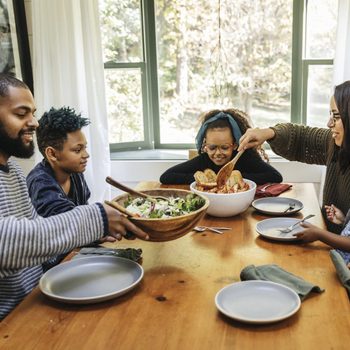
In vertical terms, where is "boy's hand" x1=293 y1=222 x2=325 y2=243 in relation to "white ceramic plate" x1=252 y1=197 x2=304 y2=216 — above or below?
above

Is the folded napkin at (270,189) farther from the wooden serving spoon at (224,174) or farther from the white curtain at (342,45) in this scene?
the white curtain at (342,45)

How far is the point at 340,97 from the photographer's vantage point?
187 cm

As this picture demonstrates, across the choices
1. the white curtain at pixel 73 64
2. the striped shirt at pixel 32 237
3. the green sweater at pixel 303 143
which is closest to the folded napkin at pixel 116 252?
the striped shirt at pixel 32 237

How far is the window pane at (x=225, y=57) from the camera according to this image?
3248mm

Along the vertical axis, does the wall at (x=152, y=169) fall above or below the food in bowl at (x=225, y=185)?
below

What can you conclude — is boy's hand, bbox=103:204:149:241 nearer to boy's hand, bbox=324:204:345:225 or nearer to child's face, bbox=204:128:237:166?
boy's hand, bbox=324:204:345:225

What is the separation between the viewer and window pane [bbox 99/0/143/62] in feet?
10.9

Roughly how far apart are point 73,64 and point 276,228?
195 cm

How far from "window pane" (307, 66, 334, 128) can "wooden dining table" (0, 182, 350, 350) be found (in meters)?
1.95

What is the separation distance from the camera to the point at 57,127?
201 cm

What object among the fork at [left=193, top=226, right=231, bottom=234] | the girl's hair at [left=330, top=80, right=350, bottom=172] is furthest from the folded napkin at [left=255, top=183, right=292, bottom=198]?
the fork at [left=193, top=226, right=231, bottom=234]

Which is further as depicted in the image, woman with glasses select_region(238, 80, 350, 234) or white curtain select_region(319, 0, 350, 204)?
white curtain select_region(319, 0, 350, 204)

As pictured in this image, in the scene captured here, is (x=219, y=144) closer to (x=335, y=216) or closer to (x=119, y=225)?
(x=335, y=216)

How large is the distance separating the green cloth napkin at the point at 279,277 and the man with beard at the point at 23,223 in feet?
1.04
